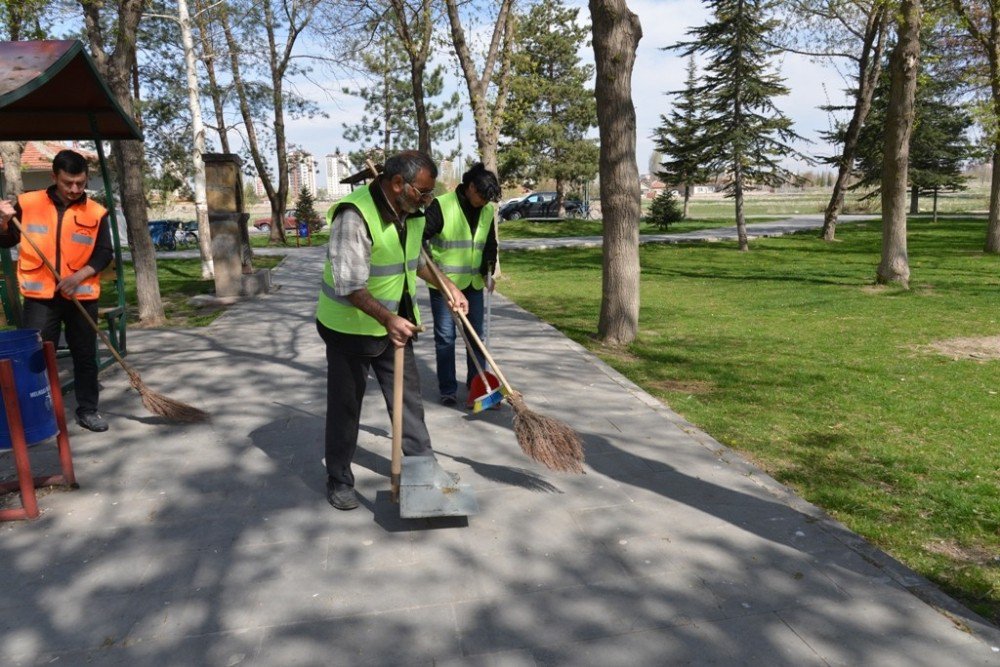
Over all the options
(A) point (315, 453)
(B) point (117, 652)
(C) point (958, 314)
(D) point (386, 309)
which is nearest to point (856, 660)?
(D) point (386, 309)

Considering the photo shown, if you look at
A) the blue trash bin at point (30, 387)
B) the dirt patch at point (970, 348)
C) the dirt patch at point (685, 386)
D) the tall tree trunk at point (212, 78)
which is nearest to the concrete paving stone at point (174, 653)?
the blue trash bin at point (30, 387)

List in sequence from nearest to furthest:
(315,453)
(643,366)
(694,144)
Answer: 1. (315,453)
2. (643,366)
3. (694,144)

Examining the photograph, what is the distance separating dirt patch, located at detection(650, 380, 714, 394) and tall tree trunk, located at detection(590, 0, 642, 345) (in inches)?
61.6

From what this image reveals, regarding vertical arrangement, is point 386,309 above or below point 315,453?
above

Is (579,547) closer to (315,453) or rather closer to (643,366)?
(315,453)

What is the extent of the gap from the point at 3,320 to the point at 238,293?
3394 mm

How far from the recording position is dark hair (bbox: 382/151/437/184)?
3318 mm

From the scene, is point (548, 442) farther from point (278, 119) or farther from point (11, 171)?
point (278, 119)

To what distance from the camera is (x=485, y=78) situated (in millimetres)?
13906

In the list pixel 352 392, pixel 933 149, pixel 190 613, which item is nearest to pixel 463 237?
pixel 352 392

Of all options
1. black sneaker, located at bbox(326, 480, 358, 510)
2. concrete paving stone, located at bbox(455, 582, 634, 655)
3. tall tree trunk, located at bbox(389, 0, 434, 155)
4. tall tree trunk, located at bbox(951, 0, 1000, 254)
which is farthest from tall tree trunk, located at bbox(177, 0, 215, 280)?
tall tree trunk, located at bbox(951, 0, 1000, 254)

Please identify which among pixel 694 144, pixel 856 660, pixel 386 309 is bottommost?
pixel 856 660

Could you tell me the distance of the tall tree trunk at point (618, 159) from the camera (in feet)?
24.8

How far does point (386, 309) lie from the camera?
3.41 meters
